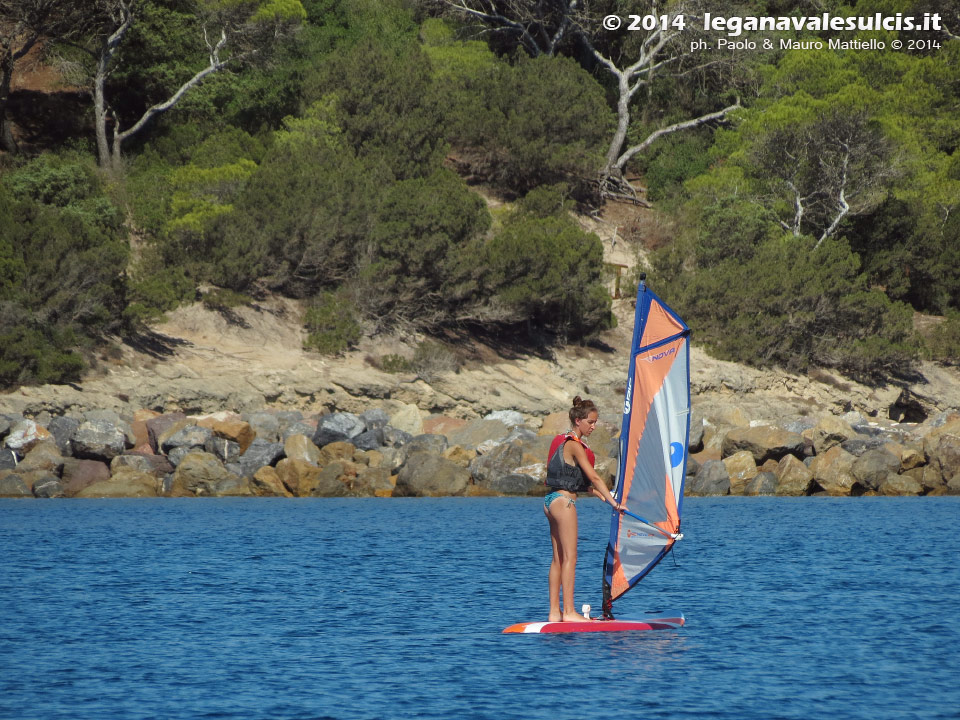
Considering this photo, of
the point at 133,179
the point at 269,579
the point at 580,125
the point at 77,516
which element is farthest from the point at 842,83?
the point at 269,579

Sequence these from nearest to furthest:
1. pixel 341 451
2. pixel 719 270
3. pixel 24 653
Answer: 1. pixel 24 653
2. pixel 341 451
3. pixel 719 270

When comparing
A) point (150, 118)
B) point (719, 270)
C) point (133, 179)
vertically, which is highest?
point (150, 118)

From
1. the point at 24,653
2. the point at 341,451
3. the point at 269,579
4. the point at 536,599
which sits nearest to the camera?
the point at 24,653

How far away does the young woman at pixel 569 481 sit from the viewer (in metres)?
11.0

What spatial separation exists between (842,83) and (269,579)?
4419cm

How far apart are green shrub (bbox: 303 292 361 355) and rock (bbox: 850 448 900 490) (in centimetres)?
1621

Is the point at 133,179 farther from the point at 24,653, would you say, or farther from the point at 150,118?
the point at 24,653

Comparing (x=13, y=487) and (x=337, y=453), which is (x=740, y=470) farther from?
(x=13, y=487)

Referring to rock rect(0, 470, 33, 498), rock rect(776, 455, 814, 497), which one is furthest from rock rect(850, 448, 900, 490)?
rock rect(0, 470, 33, 498)

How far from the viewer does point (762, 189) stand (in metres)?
52.3

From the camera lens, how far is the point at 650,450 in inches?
475

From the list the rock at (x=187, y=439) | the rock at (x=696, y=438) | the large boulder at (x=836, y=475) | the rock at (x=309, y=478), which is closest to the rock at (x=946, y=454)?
the large boulder at (x=836, y=475)

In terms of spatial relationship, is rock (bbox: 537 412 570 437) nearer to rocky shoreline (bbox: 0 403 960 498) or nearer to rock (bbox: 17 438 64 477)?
rocky shoreline (bbox: 0 403 960 498)

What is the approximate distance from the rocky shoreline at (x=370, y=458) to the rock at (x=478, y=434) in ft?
0.12
